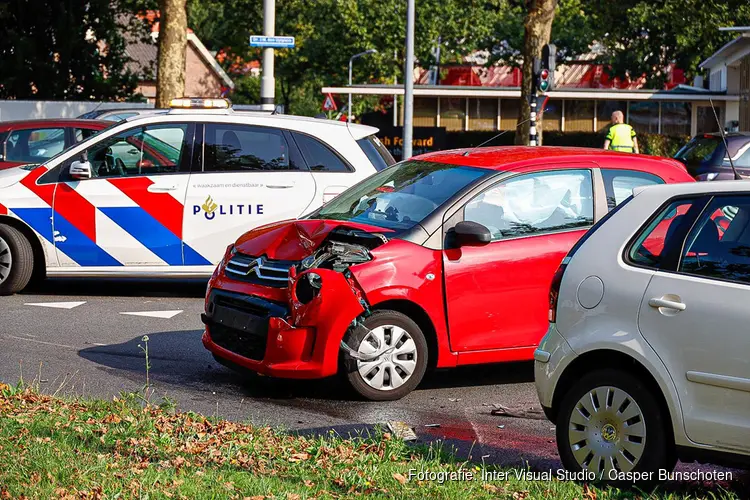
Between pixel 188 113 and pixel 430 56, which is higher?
pixel 430 56

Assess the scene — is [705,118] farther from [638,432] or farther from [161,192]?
[638,432]

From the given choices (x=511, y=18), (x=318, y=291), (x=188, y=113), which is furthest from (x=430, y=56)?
(x=318, y=291)

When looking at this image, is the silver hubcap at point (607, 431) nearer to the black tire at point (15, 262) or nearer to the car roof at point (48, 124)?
the black tire at point (15, 262)

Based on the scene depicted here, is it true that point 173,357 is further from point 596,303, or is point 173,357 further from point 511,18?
point 511,18

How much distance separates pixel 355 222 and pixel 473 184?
0.85 metres

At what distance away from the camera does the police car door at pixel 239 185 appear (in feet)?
36.0

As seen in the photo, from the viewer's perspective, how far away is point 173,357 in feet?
28.5

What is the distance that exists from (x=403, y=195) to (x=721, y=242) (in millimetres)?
3237

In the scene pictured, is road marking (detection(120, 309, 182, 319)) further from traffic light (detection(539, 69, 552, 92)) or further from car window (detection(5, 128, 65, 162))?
traffic light (detection(539, 69, 552, 92))

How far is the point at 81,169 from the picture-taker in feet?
35.3

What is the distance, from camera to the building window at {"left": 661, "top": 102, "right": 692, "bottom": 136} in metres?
52.8

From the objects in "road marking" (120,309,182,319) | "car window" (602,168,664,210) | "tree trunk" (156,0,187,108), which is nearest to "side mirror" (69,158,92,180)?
"road marking" (120,309,182,319)

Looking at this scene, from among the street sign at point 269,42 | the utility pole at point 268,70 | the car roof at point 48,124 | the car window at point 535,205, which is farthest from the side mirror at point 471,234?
the utility pole at point 268,70

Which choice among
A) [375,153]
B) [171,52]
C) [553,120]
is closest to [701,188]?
[375,153]
